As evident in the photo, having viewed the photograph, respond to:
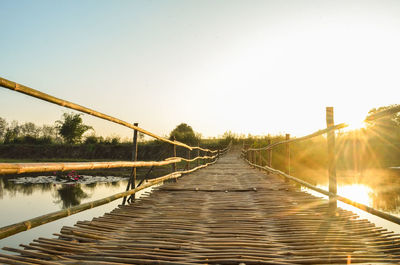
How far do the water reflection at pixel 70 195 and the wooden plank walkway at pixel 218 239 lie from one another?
958 cm

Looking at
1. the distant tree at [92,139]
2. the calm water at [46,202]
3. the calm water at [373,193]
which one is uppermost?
the distant tree at [92,139]

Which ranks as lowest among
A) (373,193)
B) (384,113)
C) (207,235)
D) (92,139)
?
(373,193)

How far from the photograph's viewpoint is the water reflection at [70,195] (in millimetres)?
11033

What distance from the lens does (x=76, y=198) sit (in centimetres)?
1185

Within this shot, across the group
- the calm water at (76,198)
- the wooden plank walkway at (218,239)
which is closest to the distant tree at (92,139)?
the calm water at (76,198)

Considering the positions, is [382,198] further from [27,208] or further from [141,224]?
[27,208]

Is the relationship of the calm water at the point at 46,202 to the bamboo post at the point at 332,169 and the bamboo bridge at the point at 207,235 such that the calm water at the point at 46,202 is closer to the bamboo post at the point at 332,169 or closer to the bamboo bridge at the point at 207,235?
the bamboo bridge at the point at 207,235

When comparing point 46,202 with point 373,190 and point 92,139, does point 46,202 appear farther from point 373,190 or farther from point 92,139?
point 92,139

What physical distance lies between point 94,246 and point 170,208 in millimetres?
1191

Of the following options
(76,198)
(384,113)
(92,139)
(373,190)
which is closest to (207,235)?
(384,113)

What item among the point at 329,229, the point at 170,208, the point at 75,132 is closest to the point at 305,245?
the point at 329,229

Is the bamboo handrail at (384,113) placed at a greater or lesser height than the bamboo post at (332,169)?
greater

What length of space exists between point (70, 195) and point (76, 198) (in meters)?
0.75

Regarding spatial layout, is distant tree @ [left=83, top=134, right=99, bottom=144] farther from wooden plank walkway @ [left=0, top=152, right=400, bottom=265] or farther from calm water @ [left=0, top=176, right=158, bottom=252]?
wooden plank walkway @ [left=0, top=152, right=400, bottom=265]
